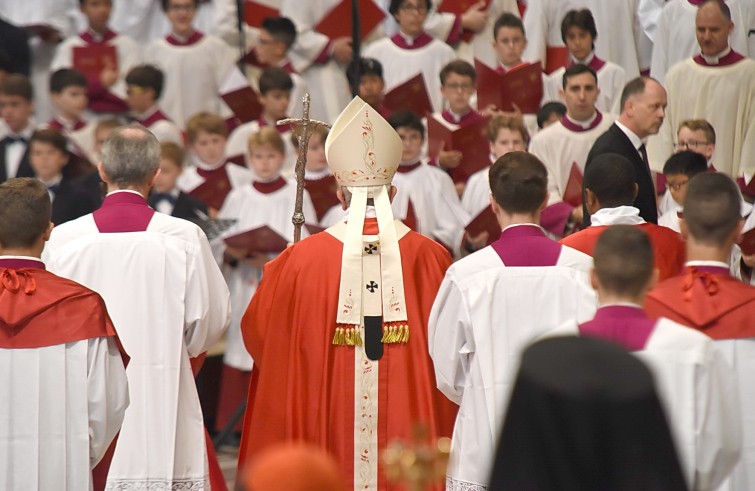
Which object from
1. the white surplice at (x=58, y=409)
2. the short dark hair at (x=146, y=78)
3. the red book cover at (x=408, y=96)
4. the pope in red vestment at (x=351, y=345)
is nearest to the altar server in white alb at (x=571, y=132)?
the red book cover at (x=408, y=96)

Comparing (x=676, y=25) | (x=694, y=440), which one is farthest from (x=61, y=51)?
(x=694, y=440)

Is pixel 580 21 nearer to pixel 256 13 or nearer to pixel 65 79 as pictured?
pixel 256 13

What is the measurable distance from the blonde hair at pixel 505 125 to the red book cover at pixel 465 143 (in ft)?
0.23

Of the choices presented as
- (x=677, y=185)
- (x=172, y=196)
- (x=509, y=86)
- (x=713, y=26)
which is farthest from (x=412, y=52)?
(x=677, y=185)

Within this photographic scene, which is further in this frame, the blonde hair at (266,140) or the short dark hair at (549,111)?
the short dark hair at (549,111)

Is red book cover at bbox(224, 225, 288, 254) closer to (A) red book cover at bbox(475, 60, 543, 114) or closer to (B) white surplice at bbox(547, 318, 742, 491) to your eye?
(A) red book cover at bbox(475, 60, 543, 114)

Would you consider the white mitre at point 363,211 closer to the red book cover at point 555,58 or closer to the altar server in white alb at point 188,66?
the red book cover at point 555,58

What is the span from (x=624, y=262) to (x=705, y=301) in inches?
33.7

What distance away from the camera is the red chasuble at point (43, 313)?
4875 millimetres

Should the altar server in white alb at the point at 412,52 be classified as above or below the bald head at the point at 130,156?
above

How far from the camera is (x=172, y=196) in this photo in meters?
8.96

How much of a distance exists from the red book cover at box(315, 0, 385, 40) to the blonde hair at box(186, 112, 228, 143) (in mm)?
1390

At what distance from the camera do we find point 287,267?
5816 millimetres

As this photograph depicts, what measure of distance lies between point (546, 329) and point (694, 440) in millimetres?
1216
